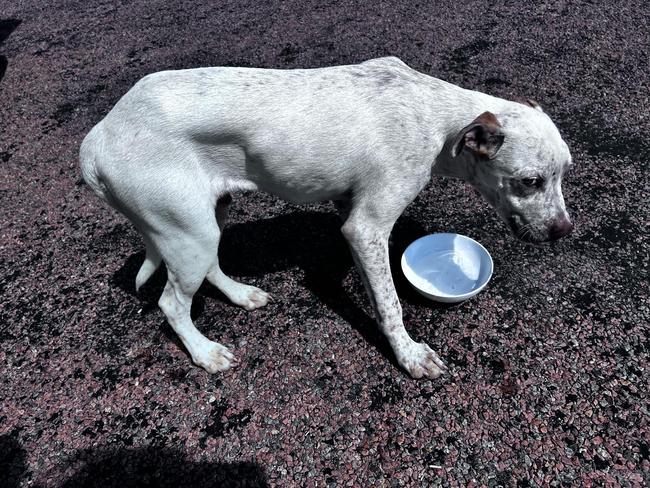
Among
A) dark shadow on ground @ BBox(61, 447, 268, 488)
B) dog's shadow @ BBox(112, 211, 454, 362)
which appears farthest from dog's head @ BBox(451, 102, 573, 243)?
dark shadow on ground @ BBox(61, 447, 268, 488)

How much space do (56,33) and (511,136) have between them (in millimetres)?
7770

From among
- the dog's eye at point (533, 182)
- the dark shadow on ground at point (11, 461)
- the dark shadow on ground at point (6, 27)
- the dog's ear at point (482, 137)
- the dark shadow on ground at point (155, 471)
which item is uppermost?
the dog's ear at point (482, 137)

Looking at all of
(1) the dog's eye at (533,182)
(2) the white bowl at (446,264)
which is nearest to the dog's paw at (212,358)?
(2) the white bowl at (446,264)

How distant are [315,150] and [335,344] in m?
1.39

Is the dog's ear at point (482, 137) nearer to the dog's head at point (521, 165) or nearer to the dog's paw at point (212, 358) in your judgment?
the dog's head at point (521, 165)

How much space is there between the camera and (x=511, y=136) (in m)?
2.63

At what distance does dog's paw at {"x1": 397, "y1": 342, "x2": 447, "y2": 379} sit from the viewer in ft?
9.96

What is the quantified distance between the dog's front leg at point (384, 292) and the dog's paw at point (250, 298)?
91 centimetres

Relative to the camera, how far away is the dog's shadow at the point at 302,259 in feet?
11.8

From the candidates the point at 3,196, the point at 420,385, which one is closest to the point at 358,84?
the point at 420,385

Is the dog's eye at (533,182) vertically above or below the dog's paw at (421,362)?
above

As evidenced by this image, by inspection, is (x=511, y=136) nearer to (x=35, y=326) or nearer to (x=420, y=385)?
(x=420, y=385)

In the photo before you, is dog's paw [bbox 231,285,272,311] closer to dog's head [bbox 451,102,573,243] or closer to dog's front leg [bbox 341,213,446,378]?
dog's front leg [bbox 341,213,446,378]

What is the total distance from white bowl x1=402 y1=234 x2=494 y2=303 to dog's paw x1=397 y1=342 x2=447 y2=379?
0.47 m
